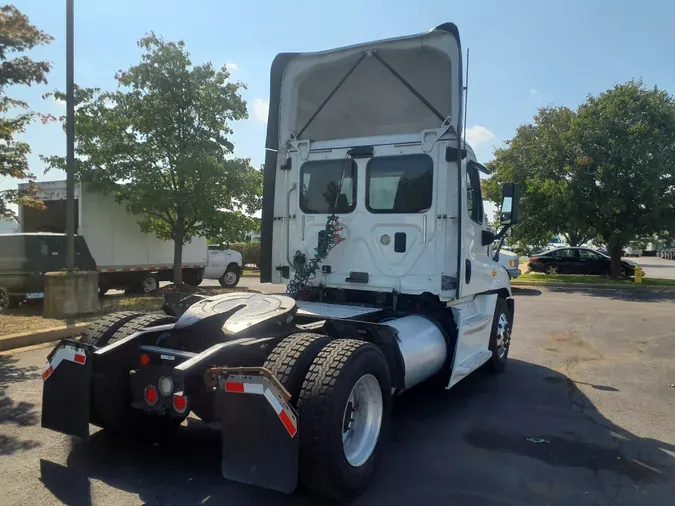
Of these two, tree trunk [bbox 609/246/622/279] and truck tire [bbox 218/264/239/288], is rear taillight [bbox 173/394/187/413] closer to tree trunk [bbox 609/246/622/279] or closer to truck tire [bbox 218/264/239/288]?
truck tire [bbox 218/264/239/288]

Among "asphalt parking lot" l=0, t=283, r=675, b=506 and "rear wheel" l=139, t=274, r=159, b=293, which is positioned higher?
"rear wheel" l=139, t=274, r=159, b=293

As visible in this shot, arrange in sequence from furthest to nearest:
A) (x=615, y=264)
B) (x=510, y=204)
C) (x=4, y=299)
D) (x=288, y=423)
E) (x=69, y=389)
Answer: (x=615, y=264)
(x=4, y=299)
(x=510, y=204)
(x=69, y=389)
(x=288, y=423)

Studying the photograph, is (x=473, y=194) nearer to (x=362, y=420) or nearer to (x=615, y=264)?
(x=362, y=420)

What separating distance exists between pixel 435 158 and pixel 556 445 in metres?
2.97

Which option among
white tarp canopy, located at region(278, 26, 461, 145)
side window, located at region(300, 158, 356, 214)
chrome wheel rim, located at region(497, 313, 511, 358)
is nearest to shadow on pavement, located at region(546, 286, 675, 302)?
chrome wheel rim, located at region(497, 313, 511, 358)

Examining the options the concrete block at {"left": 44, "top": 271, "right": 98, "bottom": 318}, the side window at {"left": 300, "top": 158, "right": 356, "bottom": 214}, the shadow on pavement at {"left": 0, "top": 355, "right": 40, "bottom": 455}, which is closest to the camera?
the shadow on pavement at {"left": 0, "top": 355, "right": 40, "bottom": 455}

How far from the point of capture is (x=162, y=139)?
48.2 ft

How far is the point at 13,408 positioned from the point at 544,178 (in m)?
20.5

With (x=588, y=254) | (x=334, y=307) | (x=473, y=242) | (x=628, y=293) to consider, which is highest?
(x=473, y=242)

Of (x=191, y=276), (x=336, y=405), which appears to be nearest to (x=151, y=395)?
(x=336, y=405)

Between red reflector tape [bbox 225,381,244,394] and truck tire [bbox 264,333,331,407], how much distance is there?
0.99 feet

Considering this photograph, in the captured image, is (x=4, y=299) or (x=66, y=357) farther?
(x=4, y=299)

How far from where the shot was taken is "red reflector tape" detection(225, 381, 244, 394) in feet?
10.9

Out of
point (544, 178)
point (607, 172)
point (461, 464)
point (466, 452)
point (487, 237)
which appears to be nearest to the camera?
point (461, 464)
